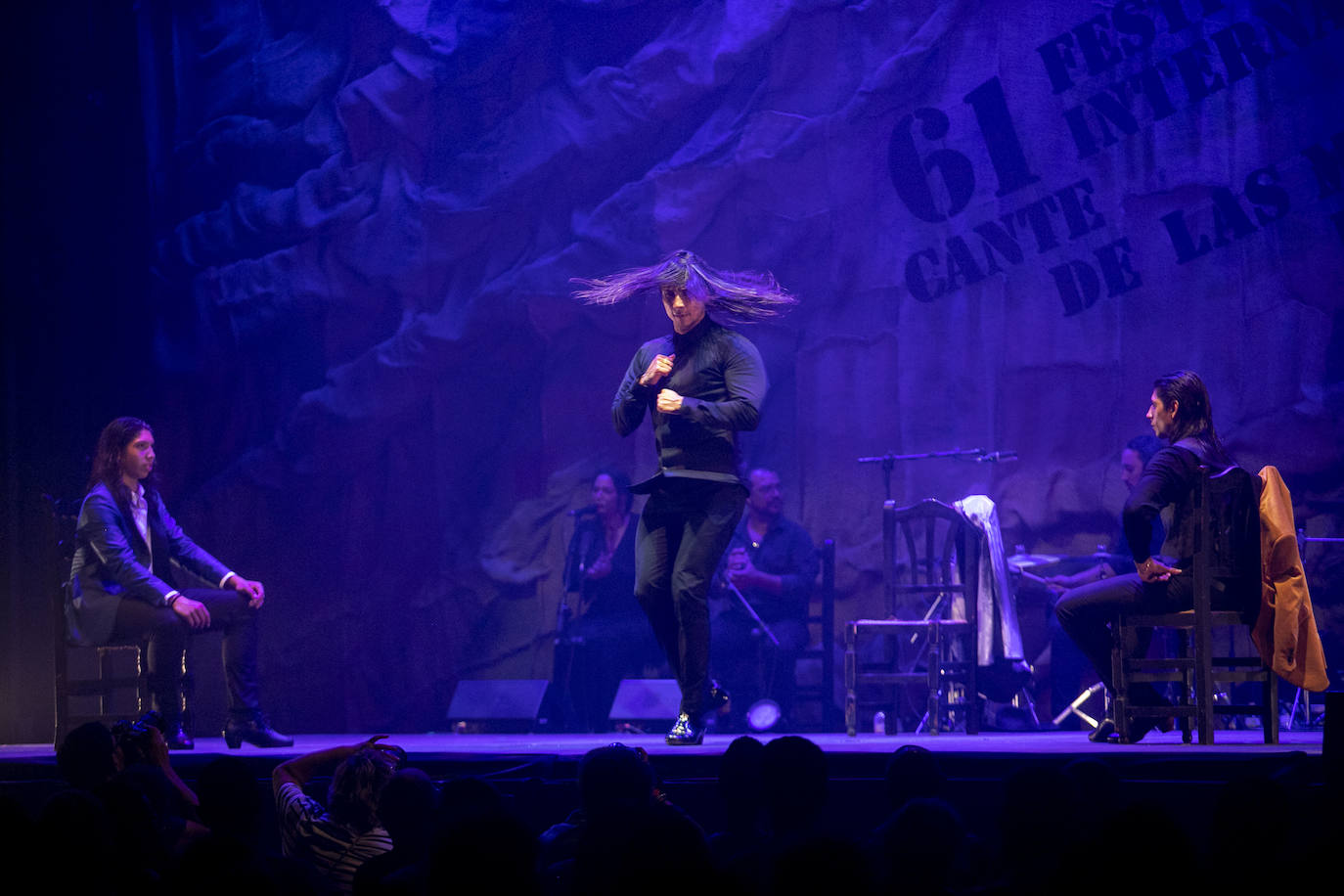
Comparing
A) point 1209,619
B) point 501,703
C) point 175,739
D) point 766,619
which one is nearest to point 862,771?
point 1209,619

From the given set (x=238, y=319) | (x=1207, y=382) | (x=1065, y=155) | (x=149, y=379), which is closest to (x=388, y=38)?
(x=238, y=319)

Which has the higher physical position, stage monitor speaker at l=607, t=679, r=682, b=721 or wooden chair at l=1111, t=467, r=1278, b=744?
wooden chair at l=1111, t=467, r=1278, b=744

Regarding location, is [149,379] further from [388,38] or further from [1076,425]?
[1076,425]

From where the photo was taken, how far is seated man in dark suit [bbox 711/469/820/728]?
318 inches

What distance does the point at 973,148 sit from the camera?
30.7ft

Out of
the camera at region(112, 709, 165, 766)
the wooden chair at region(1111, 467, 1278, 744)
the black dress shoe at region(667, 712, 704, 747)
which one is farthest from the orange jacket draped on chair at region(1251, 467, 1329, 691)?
the camera at region(112, 709, 165, 766)

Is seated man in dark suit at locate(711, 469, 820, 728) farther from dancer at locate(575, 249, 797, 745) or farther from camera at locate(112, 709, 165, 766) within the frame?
camera at locate(112, 709, 165, 766)

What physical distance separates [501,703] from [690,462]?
3854 mm

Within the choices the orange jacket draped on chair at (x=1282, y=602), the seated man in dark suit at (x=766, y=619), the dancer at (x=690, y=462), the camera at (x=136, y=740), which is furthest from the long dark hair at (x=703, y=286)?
the seated man in dark suit at (x=766, y=619)

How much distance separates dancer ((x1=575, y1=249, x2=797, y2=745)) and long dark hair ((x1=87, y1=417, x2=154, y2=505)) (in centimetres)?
224

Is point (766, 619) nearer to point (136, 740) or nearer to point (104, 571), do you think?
point (104, 571)

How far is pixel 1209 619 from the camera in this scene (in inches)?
185

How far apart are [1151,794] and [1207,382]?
575 centimetres

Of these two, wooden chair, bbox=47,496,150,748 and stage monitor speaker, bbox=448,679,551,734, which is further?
stage monitor speaker, bbox=448,679,551,734
